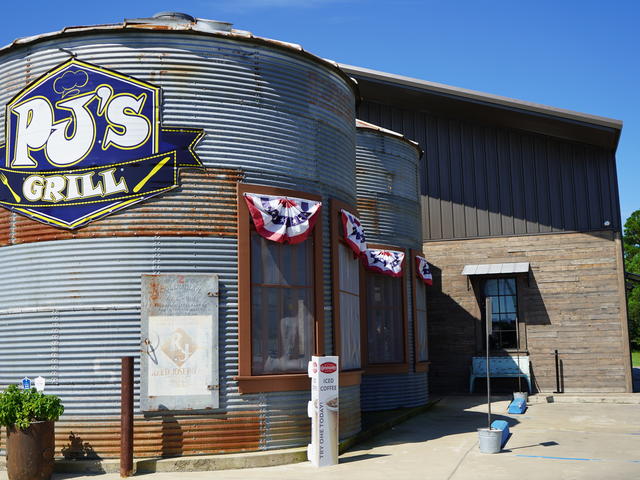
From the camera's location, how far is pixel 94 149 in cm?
1248

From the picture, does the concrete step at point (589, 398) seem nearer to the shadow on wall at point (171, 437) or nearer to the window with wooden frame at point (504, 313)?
the window with wooden frame at point (504, 313)

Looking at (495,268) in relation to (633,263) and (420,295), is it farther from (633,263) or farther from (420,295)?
(633,263)

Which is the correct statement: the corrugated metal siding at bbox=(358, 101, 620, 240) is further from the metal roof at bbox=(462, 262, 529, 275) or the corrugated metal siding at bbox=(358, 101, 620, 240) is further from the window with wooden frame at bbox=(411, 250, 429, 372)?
the window with wooden frame at bbox=(411, 250, 429, 372)

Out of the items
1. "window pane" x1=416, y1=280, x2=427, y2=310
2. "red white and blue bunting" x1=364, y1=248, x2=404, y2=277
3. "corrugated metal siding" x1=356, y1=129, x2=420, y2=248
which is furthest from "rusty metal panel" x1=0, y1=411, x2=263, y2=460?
"window pane" x1=416, y1=280, x2=427, y2=310

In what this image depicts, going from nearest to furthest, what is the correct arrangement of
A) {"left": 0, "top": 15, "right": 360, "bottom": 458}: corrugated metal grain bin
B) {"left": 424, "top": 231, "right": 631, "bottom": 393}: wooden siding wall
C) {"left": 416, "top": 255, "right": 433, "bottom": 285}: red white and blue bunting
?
{"left": 0, "top": 15, "right": 360, "bottom": 458}: corrugated metal grain bin → {"left": 416, "top": 255, "right": 433, "bottom": 285}: red white and blue bunting → {"left": 424, "top": 231, "right": 631, "bottom": 393}: wooden siding wall

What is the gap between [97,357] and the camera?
38.9ft

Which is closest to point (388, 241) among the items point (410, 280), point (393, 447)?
point (410, 280)

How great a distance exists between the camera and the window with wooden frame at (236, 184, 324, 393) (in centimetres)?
1244

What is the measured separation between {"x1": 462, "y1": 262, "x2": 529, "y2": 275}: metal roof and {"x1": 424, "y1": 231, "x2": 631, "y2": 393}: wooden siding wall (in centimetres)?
36

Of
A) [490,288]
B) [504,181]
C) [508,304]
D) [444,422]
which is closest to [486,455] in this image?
[444,422]

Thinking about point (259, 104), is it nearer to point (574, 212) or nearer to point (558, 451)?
point (558, 451)

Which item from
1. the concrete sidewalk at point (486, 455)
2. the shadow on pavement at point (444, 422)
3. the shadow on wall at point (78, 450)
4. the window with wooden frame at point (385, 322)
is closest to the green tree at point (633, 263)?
the shadow on pavement at point (444, 422)

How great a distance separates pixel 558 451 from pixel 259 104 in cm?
807

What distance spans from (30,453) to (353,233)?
7.06m
